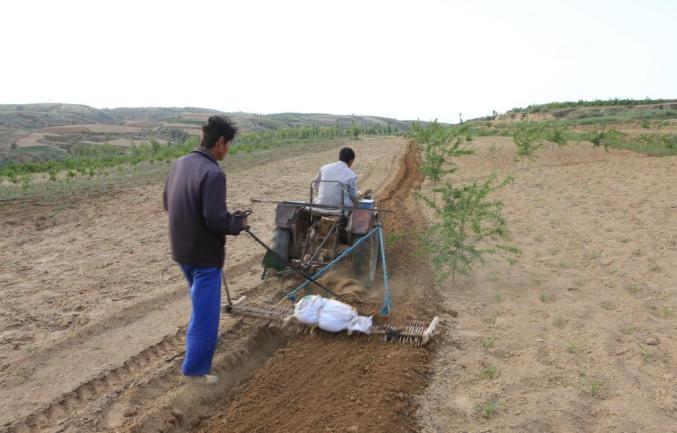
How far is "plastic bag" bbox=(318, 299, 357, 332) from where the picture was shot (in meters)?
4.52

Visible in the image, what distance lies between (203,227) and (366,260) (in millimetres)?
2868

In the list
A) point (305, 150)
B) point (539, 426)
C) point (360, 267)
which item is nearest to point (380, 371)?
point (539, 426)

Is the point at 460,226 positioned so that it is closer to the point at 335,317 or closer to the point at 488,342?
the point at 488,342

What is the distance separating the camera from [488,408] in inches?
139

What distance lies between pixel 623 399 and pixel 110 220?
30.1ft

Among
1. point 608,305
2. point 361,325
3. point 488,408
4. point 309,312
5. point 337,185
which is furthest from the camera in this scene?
point 337,185

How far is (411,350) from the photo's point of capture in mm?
4234

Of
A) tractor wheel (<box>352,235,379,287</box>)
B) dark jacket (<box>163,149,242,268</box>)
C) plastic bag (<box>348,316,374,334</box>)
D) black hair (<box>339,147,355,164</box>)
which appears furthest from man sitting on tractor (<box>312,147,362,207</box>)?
dark jacket (<box>163,149,242,268</box>)

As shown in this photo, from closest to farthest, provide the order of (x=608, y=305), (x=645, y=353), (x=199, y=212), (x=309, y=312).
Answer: (x=199, y=212)
(x=645, y=353)
(x=309, y=312)
(x=608, y=305)

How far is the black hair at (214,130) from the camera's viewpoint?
12.3 ft

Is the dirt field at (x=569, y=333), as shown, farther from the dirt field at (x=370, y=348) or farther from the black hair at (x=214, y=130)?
the black hair at (x=214, y=130)

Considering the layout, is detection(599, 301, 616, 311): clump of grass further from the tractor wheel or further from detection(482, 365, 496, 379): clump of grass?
the tractor wheel

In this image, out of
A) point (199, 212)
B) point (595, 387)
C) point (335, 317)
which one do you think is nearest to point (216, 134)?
point (199, 212)

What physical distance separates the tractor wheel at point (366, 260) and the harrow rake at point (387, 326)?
1.36 m
